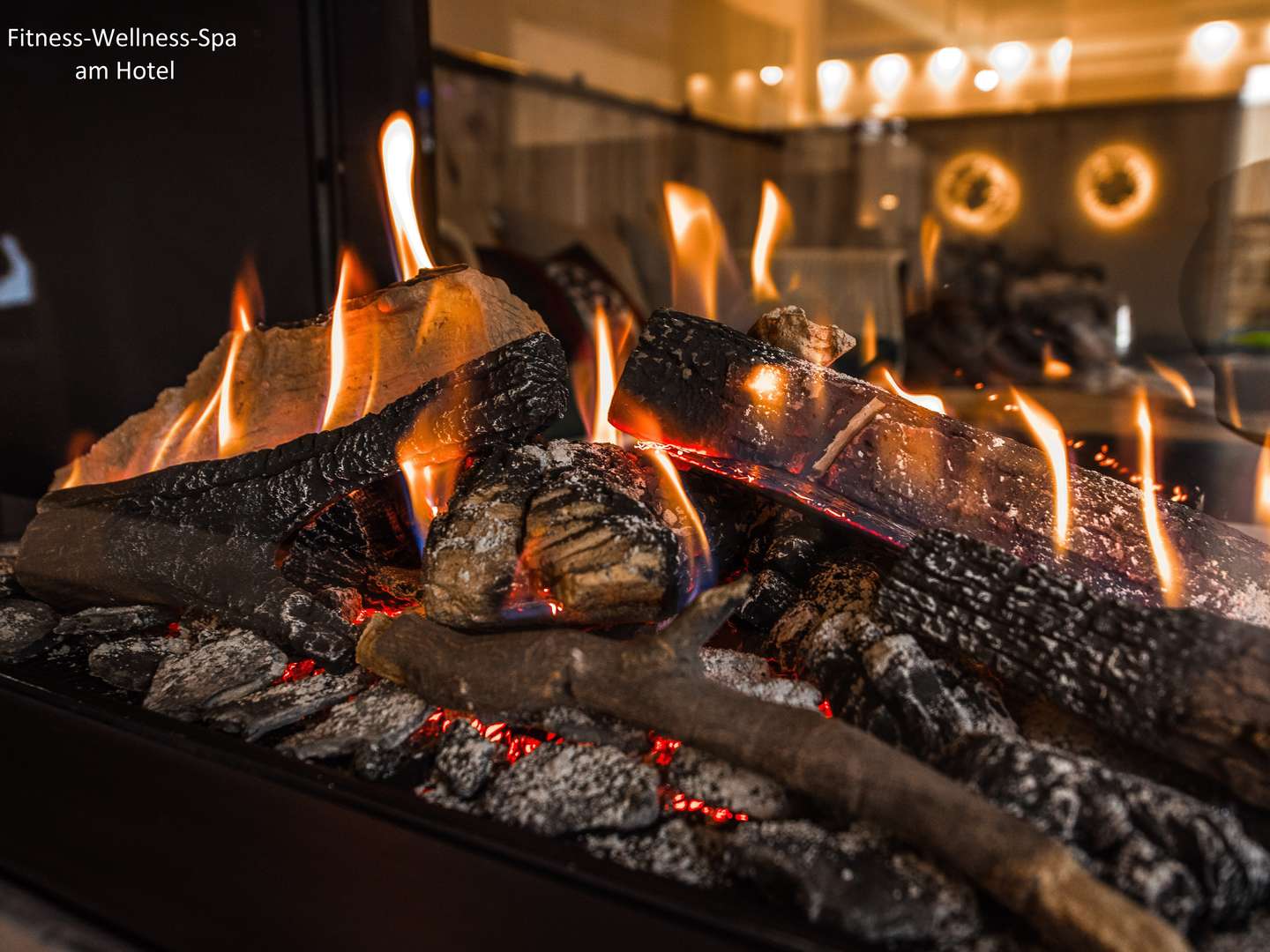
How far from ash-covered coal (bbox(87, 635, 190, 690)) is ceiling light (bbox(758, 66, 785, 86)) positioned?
5.59 meters

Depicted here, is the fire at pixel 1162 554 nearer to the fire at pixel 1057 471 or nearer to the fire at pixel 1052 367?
the fire at pixel 1057 471

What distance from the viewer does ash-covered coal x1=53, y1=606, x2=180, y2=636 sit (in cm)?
117

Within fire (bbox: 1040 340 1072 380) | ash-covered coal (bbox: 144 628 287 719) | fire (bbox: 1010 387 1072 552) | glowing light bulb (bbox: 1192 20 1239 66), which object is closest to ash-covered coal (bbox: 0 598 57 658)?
ash-covered coal (bbox: 144 628 287 719)

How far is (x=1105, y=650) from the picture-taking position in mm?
830

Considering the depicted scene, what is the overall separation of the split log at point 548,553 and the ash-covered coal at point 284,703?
12 cm

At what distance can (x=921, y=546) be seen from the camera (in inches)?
36.3

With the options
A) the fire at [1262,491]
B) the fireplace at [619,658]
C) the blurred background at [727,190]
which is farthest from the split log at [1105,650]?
the fire at [1262,491]

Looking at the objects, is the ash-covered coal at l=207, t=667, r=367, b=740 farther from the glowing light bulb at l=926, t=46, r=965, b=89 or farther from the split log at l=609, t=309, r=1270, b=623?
the glowing light bulb at l=926, t=46, r=965, b=89

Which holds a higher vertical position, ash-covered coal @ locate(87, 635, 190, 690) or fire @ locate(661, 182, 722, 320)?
fire @ locate(661, 182, 722, 320)

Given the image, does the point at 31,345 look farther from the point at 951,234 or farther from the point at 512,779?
the point at 951,234

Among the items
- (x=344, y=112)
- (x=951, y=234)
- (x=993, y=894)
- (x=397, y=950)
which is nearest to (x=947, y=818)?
(x=993, y=894)

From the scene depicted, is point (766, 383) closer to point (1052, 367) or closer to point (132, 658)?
point (132, 658)

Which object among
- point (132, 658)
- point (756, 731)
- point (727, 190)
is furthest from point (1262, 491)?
point (727, 190)

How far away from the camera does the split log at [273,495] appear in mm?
1142
